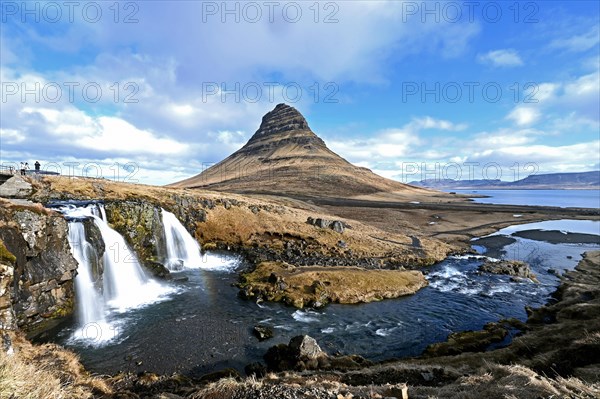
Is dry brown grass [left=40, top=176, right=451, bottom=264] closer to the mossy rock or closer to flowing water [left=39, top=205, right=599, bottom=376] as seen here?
flowing water [left=39, top=205, right=599, bottom=376]

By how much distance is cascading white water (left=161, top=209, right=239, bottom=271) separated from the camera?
3825 cm

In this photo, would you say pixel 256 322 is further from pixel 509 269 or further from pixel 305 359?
pixel 509 269

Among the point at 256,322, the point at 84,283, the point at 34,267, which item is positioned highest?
the point at 34,267

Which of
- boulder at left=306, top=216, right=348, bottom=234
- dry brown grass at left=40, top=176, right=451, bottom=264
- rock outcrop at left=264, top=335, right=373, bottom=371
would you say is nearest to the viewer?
rock outcrop at left=264, top=335, right=373, bottom=371

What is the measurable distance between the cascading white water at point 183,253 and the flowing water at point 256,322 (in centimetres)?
236

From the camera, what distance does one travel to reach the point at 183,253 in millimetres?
40781

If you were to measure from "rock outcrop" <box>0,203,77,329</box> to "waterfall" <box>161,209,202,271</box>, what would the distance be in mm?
14277

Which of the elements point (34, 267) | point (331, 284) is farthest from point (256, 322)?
point (34, 267)

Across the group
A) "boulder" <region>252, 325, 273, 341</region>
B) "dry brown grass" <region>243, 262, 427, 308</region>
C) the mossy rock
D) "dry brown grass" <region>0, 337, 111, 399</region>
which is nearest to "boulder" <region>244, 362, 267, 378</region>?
"boulder" <region>252, 325, 273, 341</region>

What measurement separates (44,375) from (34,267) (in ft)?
53.5

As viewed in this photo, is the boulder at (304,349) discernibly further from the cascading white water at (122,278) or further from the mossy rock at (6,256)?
the mossy rock at (6,256)

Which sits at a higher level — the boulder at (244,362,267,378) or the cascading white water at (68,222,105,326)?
the cascading white water at (68,222,105,326)

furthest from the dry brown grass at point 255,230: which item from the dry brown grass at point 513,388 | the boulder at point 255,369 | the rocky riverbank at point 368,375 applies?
the dry brown grass at point 513,388

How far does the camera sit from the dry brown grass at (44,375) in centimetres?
722
